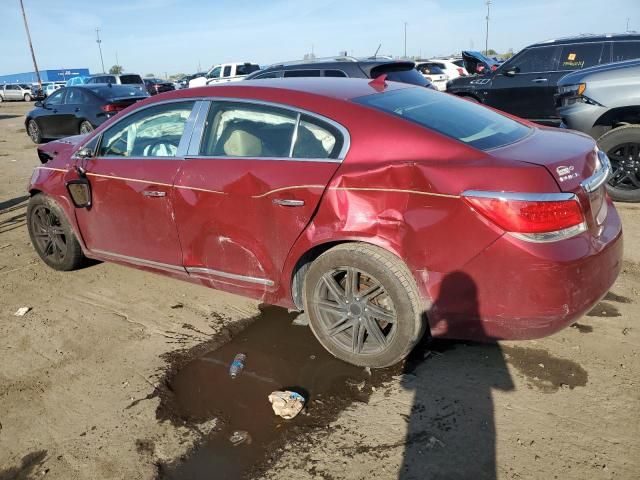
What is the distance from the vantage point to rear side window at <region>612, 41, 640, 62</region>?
338 inches

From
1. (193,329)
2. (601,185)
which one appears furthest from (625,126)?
(193,329)

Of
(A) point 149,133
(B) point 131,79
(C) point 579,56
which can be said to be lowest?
(A) point 149,133

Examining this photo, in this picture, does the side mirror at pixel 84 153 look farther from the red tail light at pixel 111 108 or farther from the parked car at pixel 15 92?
the parked car at pixel 15 92

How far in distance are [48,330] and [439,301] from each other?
282 cm

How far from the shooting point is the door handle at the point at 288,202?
120 inches

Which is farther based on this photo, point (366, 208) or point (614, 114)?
point (614, 114)

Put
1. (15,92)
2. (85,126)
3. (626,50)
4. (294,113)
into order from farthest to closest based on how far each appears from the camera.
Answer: (15,92) → (85,126) → (626,50) → (294,113)

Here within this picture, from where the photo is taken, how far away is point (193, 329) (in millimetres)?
3713

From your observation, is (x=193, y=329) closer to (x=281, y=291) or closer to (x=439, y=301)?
(x=281, y=291)

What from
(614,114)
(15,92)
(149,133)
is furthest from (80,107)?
(15,92)

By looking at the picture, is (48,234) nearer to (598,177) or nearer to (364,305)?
(364,305)

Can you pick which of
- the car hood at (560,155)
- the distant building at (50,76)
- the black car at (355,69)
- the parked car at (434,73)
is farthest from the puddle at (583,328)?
the distant building at (50,76)

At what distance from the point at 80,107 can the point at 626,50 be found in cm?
1148

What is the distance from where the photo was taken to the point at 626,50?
868 centimetres
